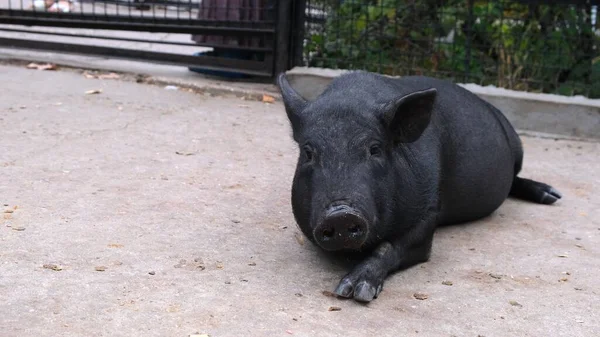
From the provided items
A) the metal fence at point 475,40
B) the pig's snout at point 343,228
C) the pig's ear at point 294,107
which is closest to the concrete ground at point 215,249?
the pig's snout at point 343,228

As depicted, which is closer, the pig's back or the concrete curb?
the pig's back

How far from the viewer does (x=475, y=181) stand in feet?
15.5

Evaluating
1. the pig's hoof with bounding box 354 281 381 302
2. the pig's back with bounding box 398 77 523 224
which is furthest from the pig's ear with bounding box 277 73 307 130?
the pig's hoof with bounding box 354 281 381 302

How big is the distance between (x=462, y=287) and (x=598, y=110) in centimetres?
355

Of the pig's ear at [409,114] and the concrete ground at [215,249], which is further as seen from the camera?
the pig's ear at [409,114]

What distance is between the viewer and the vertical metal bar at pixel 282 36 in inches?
306

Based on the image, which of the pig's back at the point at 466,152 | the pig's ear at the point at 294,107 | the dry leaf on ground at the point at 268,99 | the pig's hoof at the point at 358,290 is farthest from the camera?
the dry leaf on ground at the point at 268,99

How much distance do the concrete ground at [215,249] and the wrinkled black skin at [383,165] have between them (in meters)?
0.14

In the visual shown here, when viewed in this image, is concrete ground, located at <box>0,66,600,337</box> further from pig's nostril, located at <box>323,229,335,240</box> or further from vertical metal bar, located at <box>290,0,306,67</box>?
vertical metal bar, located at <box>290,0,306,67</box>

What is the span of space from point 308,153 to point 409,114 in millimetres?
464

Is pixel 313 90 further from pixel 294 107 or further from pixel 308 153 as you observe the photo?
pixel 308 153

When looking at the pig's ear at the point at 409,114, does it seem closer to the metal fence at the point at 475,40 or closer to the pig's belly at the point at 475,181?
the pig's belly at the point at 475,181

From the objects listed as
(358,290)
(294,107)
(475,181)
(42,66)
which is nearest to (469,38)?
(475,181)

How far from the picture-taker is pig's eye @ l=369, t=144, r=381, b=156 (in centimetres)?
385
